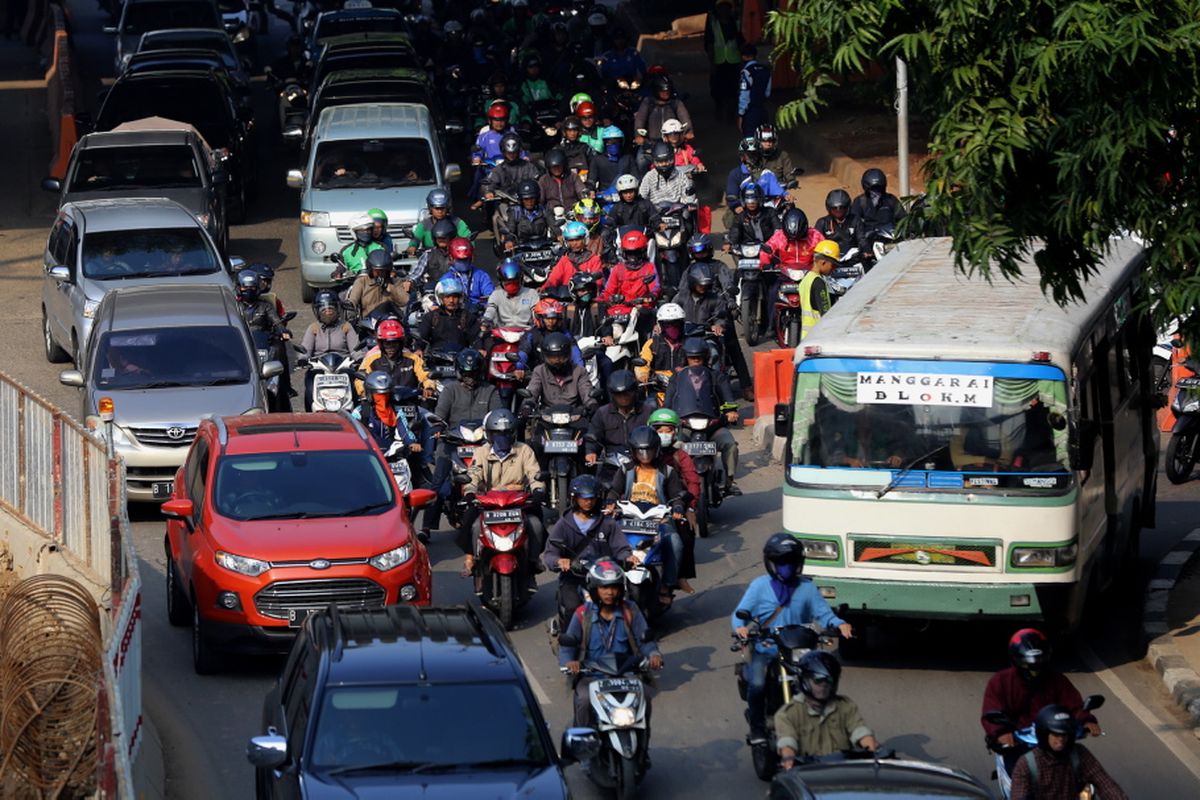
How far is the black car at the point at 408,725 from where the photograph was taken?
36.7 feet

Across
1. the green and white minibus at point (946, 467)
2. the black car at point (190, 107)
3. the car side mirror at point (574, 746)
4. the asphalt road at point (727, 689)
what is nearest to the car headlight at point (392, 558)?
the asphalt road at point (727, 689)

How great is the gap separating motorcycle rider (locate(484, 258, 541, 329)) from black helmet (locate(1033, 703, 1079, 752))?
12.7 m

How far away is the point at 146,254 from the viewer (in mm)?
25281

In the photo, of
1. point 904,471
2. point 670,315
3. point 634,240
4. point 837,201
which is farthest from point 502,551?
point 837,201

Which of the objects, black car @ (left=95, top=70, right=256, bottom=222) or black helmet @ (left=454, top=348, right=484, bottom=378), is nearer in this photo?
black helmet @ (left=454, top=348, right=484, bottom=378)

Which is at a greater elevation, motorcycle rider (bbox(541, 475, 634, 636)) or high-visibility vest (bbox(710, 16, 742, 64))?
high-visibility vest (bbox(710, 16, 742, 64))

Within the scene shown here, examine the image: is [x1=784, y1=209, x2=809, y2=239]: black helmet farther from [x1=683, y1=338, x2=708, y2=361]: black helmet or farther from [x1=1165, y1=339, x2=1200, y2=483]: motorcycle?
[x1=683, y1=338, x2=708, y2=361]: black helmet

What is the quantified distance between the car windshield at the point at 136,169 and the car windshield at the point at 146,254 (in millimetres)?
3803

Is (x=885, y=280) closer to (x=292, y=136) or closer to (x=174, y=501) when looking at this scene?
(x=174, y=501)

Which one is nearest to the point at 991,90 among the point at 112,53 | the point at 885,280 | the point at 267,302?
the point at 885,280

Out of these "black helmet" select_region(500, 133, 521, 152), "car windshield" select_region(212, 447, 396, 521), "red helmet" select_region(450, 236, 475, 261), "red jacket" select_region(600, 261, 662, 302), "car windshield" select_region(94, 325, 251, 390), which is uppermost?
"black helmet" select_region(500, 133, 521, 152)

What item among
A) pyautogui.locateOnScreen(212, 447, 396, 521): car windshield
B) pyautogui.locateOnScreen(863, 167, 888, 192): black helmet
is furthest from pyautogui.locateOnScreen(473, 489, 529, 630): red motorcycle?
pyautogui.locateOnScreen(863, 167, 888, 192): black helmet

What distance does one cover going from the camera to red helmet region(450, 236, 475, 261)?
24797 millimetres

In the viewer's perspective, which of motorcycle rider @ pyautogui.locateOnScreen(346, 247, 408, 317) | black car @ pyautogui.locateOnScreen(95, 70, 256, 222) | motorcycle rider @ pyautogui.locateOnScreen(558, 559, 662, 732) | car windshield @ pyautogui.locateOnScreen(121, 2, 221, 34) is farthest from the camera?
car windshield @ pyautogui.locateOnScreen(121, 2, 221, 34)
